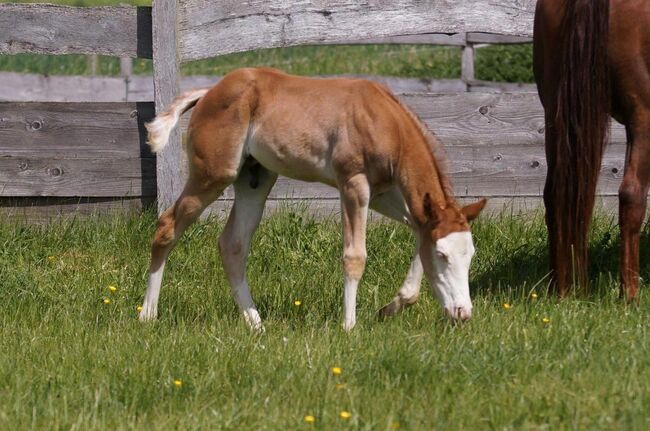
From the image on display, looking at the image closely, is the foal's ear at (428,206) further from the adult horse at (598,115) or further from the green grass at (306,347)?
the adult horse at (598,115)

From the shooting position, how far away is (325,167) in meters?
5.39

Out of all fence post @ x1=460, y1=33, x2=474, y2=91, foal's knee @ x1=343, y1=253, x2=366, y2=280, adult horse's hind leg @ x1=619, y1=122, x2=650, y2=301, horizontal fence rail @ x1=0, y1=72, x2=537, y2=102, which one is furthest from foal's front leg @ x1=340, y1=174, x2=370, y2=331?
horizontal fence rail @ x1=0, y1=72, x2=537, y2=102

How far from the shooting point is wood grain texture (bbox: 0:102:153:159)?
7238 mm

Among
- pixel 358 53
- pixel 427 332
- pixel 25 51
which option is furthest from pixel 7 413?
pixel 358 53

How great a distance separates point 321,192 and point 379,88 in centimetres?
211

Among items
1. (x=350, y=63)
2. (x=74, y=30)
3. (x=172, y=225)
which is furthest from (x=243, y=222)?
(x=350, y=63)

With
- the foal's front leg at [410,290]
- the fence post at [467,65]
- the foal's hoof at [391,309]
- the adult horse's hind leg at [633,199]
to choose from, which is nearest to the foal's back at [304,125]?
the foal's front leg at [410,290]

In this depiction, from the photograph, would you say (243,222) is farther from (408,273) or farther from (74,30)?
(74,30)

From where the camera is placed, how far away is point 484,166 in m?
7.53

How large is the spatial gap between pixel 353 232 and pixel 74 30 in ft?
9.25

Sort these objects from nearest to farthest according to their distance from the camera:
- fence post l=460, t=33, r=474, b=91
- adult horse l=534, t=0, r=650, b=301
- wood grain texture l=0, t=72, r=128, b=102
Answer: adult horse l=534, t=0, r=650, b=301 < fence post l=460, t=33, r=474, b=91 < wood grain texture l=0, t=72, r=128, b=102

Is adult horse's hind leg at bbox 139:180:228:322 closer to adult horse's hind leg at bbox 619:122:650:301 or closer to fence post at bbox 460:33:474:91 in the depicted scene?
adult horse's hind leg at bbox 619:122:650:301

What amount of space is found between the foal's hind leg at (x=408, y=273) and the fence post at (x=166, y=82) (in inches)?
80.3

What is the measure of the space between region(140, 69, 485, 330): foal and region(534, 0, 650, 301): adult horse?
0.74 m
